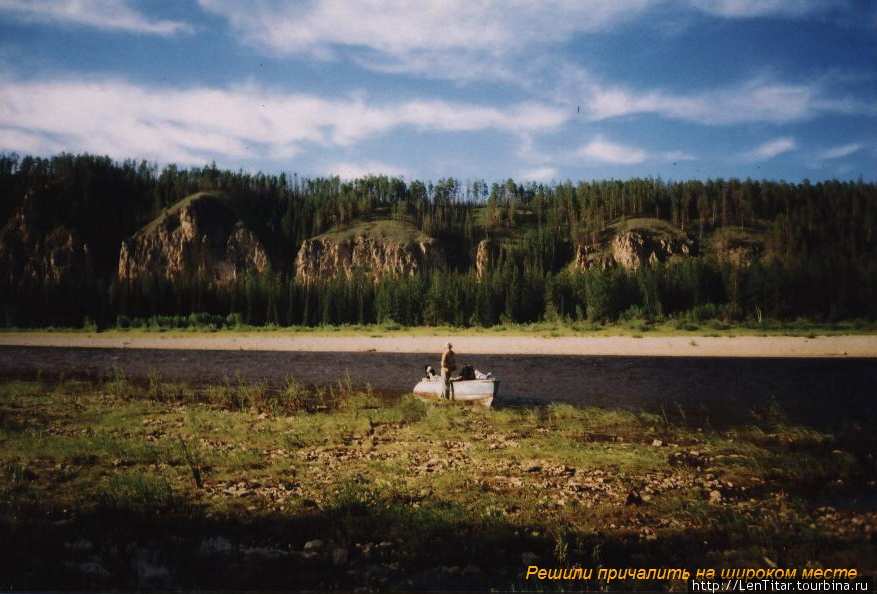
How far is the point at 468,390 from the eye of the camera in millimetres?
23438

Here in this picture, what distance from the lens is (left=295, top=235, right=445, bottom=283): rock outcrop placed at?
163m

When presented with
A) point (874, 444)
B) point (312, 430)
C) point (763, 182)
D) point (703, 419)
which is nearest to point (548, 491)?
point (312, 430)

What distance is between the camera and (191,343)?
72500 millimetres

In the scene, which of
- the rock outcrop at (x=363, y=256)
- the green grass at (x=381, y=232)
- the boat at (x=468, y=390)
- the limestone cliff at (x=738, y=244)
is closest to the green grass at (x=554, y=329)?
the boat at (x=468, y=390)

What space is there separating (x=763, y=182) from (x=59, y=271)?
602 ft

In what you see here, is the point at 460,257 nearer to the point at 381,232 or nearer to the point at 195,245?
the point at 381,232

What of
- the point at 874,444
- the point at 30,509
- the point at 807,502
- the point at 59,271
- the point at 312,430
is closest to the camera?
the point at 30,509

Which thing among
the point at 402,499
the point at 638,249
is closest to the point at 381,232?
the point at 638,249

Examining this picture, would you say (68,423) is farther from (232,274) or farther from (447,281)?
(232,274)

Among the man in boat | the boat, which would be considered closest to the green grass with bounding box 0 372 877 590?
the boat

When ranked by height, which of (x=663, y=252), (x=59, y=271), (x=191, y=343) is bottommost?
(x=191, y=343)

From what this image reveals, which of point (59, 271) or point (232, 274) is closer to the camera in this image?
point (59, 271)

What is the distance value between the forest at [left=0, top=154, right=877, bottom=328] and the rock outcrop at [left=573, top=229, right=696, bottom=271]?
639 centimetres

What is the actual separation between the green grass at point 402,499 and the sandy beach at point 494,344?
38871 mm
